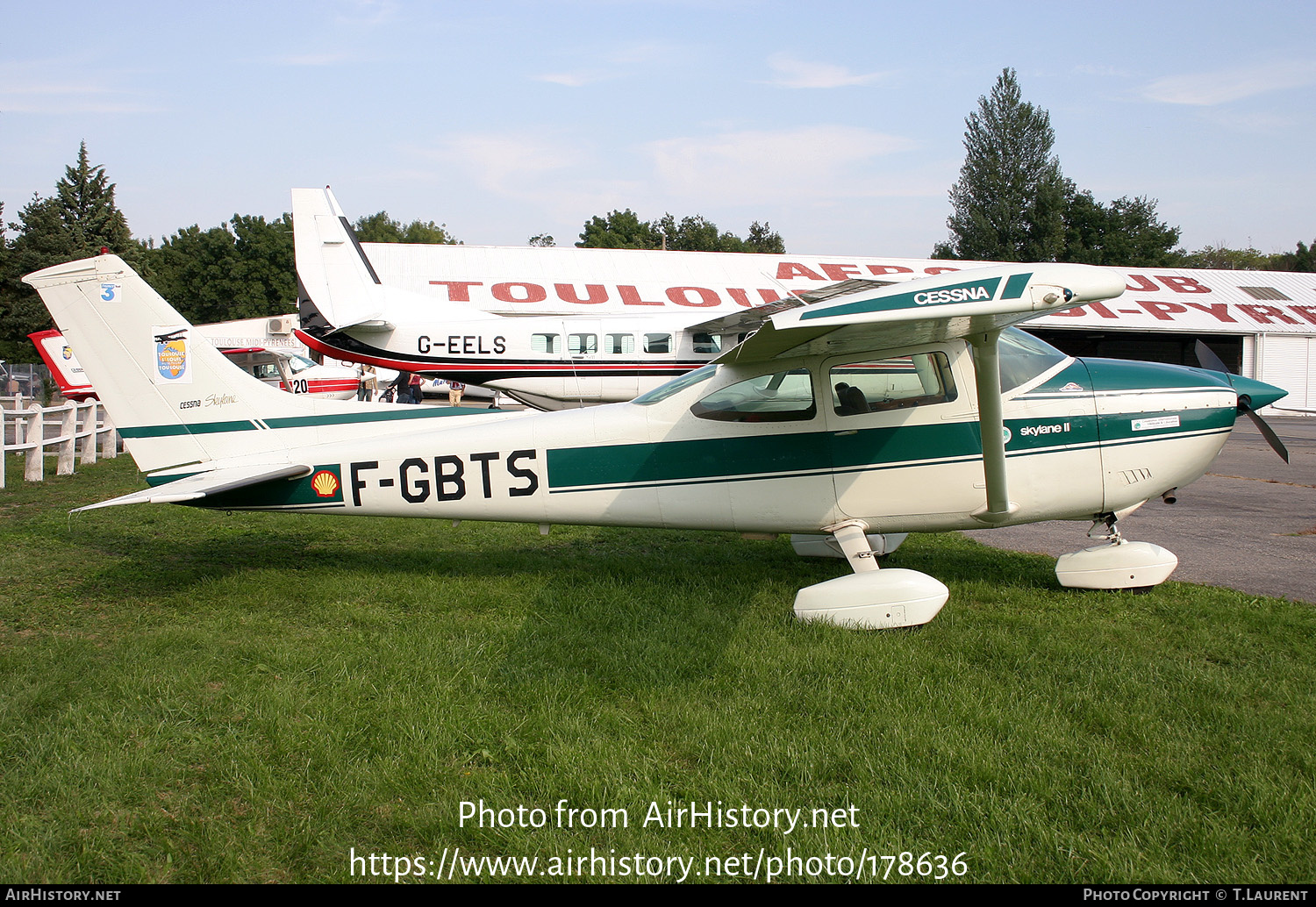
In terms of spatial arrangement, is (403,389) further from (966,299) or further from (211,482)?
(966,299)

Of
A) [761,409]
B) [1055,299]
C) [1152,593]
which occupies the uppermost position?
[1055,299]

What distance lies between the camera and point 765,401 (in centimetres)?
591

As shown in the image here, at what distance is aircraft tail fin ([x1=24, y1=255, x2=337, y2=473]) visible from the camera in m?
6.14

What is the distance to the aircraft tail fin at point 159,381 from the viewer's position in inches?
242

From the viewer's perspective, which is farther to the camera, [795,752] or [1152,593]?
[1152,593]

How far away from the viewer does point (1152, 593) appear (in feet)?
19.6

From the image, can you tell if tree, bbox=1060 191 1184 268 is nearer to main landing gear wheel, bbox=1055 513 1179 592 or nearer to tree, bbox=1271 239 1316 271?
tree, bbox=1271 239 1316 271

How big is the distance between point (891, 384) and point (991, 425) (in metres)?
0.82

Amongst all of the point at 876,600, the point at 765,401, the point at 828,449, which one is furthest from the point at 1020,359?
the point at 876,600

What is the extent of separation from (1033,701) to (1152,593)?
2641 mm

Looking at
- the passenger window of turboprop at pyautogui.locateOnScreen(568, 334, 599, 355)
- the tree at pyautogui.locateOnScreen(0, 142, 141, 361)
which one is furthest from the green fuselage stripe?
the tree at pyautogui.locateOnScreen(0, 142, 141, 361)

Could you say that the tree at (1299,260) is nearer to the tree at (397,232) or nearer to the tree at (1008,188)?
the tree at (1008,188)
